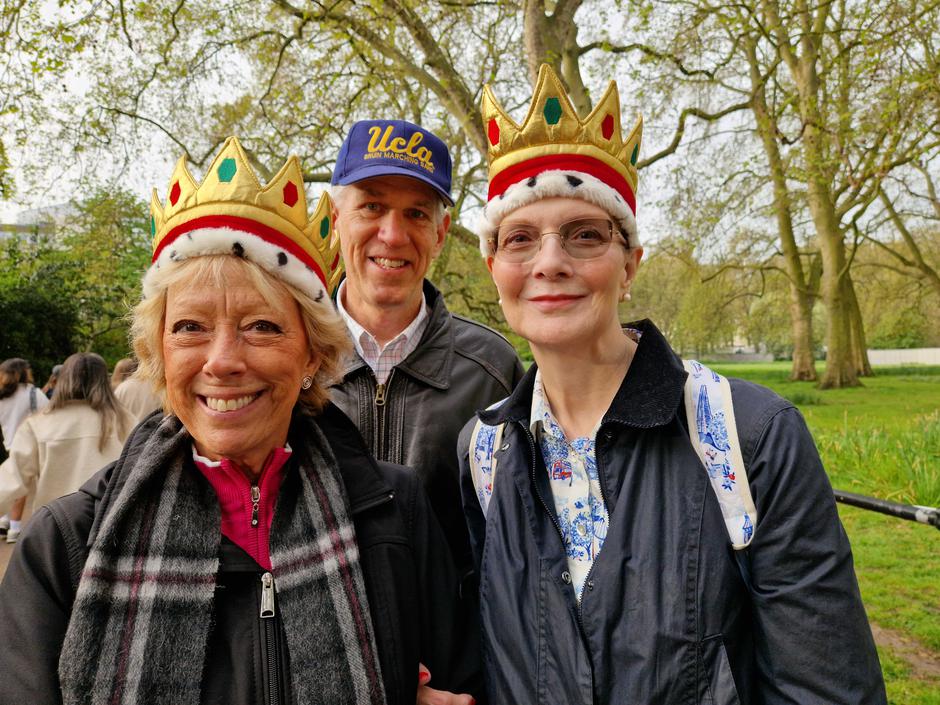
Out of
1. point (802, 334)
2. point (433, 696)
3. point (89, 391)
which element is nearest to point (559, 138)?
point (433, 696)

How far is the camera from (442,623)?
1.81 meters

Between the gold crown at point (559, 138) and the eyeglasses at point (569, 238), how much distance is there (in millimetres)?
152

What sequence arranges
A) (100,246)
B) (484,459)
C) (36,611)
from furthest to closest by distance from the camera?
(100,246)
(484,459)
(36,611)

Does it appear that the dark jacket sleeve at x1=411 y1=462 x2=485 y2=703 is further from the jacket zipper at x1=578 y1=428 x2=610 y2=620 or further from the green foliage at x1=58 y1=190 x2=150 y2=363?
the green foliage at x1=58 y1=190 x2=150 y2=363

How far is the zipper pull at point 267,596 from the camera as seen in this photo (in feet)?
5.18

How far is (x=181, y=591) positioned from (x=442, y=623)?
0.68 meters

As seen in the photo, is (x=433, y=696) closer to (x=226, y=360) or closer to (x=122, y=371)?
(x=226, y=360)

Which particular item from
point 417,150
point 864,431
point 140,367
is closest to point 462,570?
point 140,367

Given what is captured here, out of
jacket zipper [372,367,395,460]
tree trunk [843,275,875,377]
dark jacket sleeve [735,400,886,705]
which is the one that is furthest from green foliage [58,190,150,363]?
tree trunk [843,275,875,377]

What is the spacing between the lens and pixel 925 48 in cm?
748

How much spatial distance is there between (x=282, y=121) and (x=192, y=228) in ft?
34.4

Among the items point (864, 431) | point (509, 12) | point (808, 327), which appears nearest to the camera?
point (864, 431)

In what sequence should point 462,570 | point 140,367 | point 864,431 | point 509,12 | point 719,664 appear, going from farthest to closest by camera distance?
point 509,12 → point 864,431 → point 462,570 → point 140,367 → point 719,664

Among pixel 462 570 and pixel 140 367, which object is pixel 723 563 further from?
pixel 140 367
